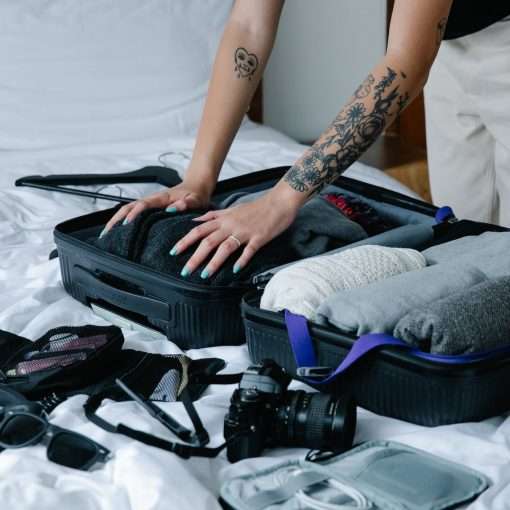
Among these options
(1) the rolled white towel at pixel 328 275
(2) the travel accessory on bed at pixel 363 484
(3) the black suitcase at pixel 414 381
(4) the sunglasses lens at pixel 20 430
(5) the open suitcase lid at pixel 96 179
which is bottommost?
(5) the open suitcase lid at pixel 96 179

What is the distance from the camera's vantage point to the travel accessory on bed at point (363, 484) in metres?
0.81

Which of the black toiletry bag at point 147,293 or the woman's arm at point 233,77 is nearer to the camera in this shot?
the black toiletry bag at point 147,293

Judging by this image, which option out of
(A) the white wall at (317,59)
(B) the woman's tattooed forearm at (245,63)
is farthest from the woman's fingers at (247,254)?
(A) the white wall at (317,59)

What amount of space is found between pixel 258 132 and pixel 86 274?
1.28 meters

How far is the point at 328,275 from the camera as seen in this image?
1078mm

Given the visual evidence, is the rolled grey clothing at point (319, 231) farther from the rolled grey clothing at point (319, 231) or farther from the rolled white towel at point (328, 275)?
the rolled white towel at point (328, 275)

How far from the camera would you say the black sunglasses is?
90cm

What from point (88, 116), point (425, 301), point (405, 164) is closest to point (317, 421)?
point (425, 301)

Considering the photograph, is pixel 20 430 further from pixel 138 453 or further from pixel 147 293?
pixel 147 293

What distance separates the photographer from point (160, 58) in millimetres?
2367

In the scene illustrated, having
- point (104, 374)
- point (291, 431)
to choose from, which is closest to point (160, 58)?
point (104, 374)

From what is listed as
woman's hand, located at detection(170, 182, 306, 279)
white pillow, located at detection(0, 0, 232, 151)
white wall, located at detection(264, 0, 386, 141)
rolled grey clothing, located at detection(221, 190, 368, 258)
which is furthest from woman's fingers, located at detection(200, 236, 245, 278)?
white wall, located at detection(264, 0, 386, 141)

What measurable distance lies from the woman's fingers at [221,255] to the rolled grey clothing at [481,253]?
0.87 ft

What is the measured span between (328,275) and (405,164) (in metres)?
1.70
